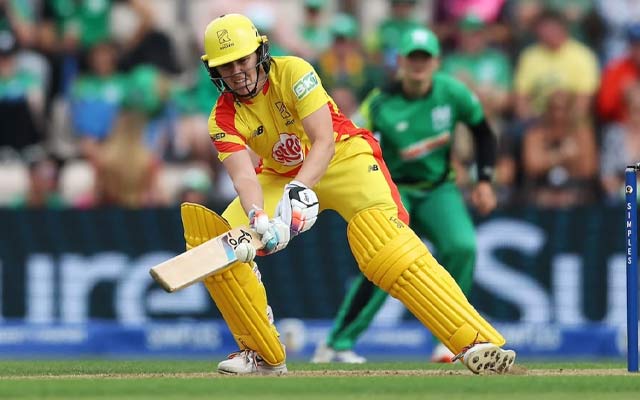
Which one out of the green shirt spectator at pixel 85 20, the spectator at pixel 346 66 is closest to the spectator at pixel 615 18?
the spectator at pixel 346 66

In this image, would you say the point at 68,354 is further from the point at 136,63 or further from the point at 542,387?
the point at 542,387

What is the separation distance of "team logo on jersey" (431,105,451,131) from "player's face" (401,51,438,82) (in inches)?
7.8

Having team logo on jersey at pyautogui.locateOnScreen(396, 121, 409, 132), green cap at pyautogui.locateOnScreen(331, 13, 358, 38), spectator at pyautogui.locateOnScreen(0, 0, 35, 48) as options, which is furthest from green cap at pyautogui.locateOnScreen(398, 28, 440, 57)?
spectator at pyautogui.locateOnScreen(0, 0, 35, 48)

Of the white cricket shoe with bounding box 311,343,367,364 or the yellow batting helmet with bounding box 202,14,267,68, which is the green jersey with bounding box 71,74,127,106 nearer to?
the white cricket shoe with bounding box 311,343,367,364

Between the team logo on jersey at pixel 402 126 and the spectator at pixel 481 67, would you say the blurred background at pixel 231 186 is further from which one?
the team logo on jersey at pixel 402 126

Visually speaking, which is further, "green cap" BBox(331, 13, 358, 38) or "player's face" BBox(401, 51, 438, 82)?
"green cap" BBox(331, 13, 358, 38)

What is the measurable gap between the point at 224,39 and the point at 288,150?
0.66 m

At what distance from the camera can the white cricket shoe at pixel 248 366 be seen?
21.2 feet

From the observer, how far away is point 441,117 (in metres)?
8.41

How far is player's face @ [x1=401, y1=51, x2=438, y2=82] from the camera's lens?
8328mm

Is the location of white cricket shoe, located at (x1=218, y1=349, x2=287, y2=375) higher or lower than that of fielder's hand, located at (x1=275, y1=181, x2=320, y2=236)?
lower

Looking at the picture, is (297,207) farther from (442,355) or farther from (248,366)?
(442,355)

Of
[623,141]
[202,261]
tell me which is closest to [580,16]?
[623,141]

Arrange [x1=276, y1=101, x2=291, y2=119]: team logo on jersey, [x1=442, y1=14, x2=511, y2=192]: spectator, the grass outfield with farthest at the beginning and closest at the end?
1. [x1=442, y1=14, x2=511, y2=192]: spectator
2. [x1=276, y1=101, x2=291, y2=119]: team logo on jersey
3. the grass outfield
